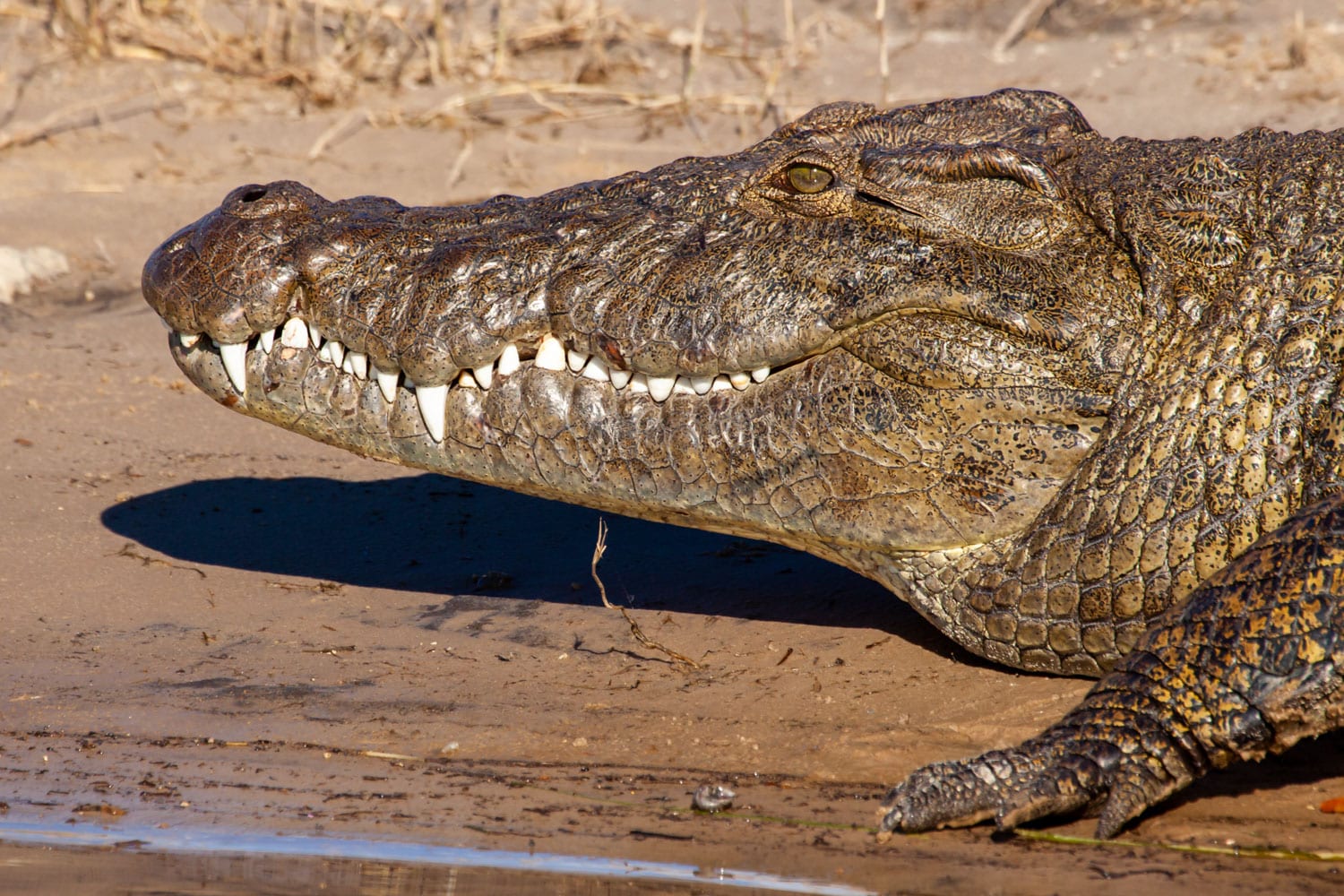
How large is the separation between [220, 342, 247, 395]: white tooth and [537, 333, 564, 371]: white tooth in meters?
0.72

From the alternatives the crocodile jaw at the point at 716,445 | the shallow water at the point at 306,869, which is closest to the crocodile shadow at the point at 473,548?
the crocodile jaw at the point at 716,445

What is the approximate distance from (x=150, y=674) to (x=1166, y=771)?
233cm

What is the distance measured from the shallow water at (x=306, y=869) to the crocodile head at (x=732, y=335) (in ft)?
3.12

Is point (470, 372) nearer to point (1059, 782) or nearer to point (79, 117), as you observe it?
point (1059, 782)

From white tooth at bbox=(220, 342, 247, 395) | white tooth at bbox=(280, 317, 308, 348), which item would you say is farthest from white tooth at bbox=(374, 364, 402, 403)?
white tooth at bbox=(220, 342, 247, 395)

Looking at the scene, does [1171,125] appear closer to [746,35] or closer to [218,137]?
[746,35]

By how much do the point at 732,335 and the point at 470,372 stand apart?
1.97 feet

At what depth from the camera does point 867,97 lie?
7863 mm

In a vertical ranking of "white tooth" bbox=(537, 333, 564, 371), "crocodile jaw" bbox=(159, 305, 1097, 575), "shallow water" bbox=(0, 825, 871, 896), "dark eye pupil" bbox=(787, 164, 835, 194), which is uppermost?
"dark eye pupil" bbox=(787, 164, 835, 194)

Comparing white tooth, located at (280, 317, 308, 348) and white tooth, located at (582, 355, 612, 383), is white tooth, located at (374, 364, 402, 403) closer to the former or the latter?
white tooth, located at (280, 317, 308, 348)

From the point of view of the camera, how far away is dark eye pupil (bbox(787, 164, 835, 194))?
10.6 feet

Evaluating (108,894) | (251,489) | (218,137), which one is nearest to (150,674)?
(108,894)

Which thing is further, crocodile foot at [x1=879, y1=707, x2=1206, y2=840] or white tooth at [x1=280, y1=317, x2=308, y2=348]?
white tooth at [x1=280, y1=317, x2=308, y2=348]

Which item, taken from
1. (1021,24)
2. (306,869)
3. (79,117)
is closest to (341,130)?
(79,117)
